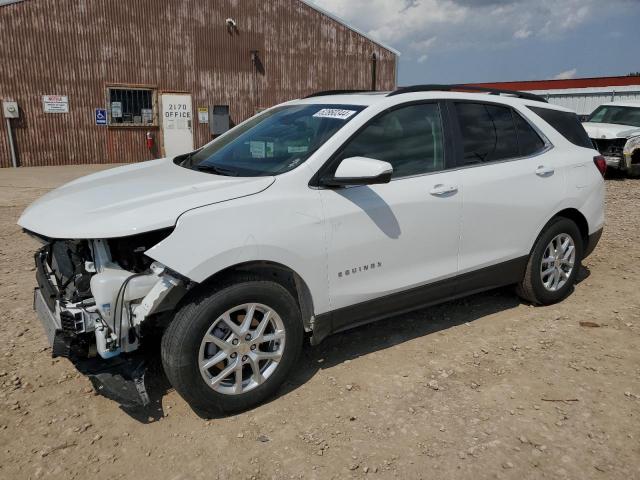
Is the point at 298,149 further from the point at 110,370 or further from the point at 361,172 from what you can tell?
the point at 110,370

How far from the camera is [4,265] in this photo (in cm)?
561

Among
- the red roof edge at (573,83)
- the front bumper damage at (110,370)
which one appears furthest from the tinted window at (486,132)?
the red roof edge at (573,83)

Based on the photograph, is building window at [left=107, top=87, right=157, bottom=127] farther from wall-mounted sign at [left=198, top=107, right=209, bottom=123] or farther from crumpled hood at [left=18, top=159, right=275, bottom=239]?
crumpled hood at [left=18, top=159, right=275, bottom=239]

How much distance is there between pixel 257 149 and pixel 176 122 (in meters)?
15.8

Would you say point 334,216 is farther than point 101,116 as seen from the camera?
No

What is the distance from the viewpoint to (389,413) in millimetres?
3123

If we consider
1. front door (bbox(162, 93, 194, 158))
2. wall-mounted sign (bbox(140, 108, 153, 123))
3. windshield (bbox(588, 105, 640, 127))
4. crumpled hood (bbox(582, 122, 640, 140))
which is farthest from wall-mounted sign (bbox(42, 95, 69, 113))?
windshield (bbox(588, 105, 640, 127))

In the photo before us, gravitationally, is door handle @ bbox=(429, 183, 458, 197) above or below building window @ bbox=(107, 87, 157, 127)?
below

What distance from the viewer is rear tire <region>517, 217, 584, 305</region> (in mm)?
4434

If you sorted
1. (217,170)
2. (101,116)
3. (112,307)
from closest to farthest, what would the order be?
(112,307), (217,170), (101,116)

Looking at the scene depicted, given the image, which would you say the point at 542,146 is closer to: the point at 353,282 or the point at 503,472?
the point at 353,282

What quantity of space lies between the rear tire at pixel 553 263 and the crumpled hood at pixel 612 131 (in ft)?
28.9

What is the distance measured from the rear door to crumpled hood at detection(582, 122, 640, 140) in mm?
9118

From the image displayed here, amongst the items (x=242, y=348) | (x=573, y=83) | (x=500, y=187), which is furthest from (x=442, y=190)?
(x=573, y=83)
